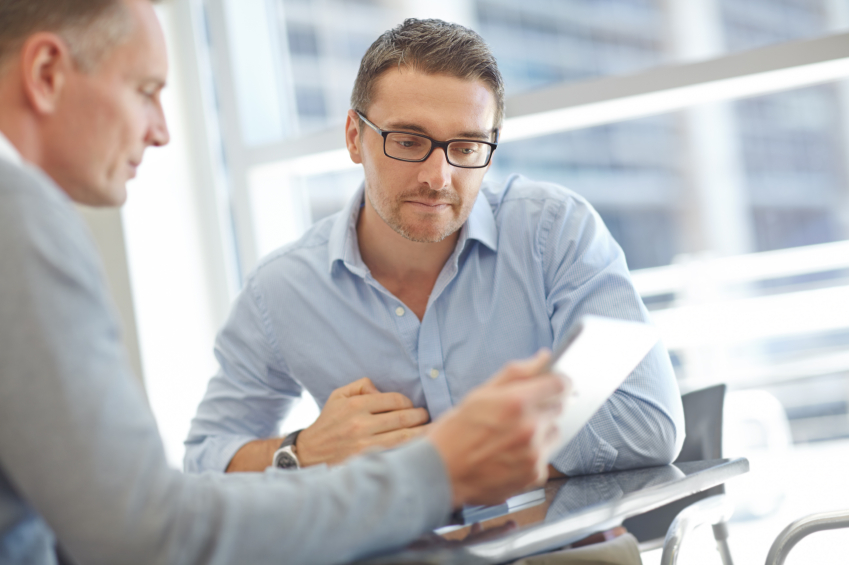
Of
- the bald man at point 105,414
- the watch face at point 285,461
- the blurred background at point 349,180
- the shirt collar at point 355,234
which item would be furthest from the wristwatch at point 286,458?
the blurred background at point 349,180

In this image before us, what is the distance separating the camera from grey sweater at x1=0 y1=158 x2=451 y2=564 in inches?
22.6

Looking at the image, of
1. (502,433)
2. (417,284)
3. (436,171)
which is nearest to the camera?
(502,433)

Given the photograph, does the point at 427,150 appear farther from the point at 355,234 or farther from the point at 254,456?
the point at 254,456

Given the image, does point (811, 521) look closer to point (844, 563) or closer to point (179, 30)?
point (844, 563)

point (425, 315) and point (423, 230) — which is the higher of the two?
point (423, 230)

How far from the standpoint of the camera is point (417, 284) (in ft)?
5.08

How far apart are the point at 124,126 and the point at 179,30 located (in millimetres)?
2211

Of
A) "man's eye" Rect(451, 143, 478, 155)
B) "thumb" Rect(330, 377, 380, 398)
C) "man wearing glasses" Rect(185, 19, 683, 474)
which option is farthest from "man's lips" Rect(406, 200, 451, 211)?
"thumb" Rect(330, 377, 380, 398)

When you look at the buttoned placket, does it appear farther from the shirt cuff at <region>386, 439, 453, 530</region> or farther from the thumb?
the shirt cuff at <region>386, 439, 453, 530</region>

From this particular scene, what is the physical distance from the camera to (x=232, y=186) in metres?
2.64

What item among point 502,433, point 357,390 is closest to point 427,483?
point 502,433

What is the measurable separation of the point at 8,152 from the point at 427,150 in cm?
90

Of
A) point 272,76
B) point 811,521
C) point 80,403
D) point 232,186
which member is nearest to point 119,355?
point 80,403

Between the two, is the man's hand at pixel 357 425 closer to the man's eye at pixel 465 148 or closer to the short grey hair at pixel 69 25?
the man's eye at pixel 465 148
